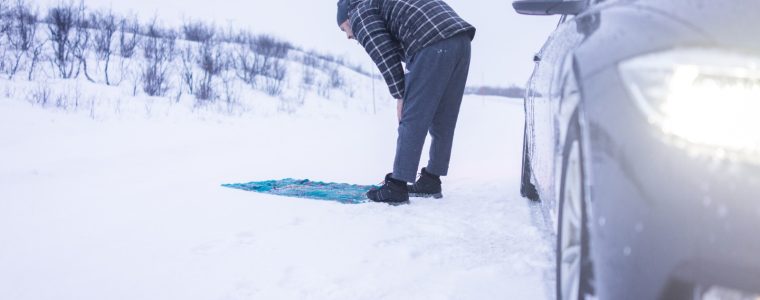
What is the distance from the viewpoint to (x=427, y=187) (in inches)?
140

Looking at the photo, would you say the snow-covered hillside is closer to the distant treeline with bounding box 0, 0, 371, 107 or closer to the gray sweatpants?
the gray sweatpants

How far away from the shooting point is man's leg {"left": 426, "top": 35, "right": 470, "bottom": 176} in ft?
11.2

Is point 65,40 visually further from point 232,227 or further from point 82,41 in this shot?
point 232,227

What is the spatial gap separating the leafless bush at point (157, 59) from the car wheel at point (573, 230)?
11.2m

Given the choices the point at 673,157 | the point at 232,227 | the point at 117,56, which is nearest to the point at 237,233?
the point at 232,227

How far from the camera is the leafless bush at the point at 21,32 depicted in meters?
11.6

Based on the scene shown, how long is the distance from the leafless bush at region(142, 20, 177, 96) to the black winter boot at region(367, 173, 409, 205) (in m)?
9.30

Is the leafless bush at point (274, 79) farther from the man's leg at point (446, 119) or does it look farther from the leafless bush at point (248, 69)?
the man's leg at point (446, 119)

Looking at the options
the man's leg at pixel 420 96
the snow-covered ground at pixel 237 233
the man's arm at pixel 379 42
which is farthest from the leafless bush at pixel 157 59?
the man's leg at pixel 420 96

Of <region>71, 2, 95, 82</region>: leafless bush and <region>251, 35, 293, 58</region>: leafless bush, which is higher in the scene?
<region>251, 35, 293, 58</region>: leafless bush

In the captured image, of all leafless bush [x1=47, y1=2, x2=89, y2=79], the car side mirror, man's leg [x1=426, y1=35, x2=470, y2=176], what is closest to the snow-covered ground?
man's leg [x1=426, y1=35, x2=470, y2=176]

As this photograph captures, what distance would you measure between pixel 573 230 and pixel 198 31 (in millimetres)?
23923

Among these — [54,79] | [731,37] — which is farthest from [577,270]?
[54,79]

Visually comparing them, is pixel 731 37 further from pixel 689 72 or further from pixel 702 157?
pixel 702 157
